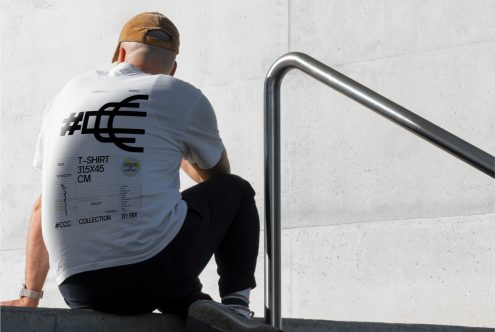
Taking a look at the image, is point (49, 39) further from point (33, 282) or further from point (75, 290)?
point (75, 290)

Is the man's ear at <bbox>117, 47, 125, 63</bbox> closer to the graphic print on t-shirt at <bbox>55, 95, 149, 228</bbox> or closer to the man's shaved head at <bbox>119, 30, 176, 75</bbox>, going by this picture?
the man's shaved head at <bbox>119, 30, 176, 75</bbox>

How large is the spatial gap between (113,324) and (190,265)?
301 mm

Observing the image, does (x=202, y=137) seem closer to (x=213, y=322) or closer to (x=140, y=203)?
(x=140, y=203)

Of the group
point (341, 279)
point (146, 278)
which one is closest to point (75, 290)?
point (146, 278)

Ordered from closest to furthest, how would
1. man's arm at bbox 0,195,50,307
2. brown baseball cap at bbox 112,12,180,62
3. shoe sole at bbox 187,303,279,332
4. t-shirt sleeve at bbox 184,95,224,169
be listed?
shoe sole at bbox 187,303,279,332 → t-shirt sleeve at bbox 184,95,224,169 → brown baseball cap at bbox 112,12,180,62 → man's arm at bbox 0,195,50,307

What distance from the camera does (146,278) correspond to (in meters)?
2.78

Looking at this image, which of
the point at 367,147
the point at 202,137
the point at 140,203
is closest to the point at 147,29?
the point at 202,137

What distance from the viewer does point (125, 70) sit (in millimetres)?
3064

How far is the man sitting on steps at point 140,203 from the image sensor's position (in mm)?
2777

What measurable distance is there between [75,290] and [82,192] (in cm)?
24

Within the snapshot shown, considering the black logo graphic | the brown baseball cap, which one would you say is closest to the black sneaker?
the black logo graphic

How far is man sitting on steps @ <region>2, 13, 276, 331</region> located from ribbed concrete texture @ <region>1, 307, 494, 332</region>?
0.06m

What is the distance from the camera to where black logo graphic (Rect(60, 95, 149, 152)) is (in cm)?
285

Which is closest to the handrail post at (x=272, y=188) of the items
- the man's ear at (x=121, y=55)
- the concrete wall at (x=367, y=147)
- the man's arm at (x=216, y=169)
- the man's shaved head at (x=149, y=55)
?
the man's arm at (x=216, y=169)
